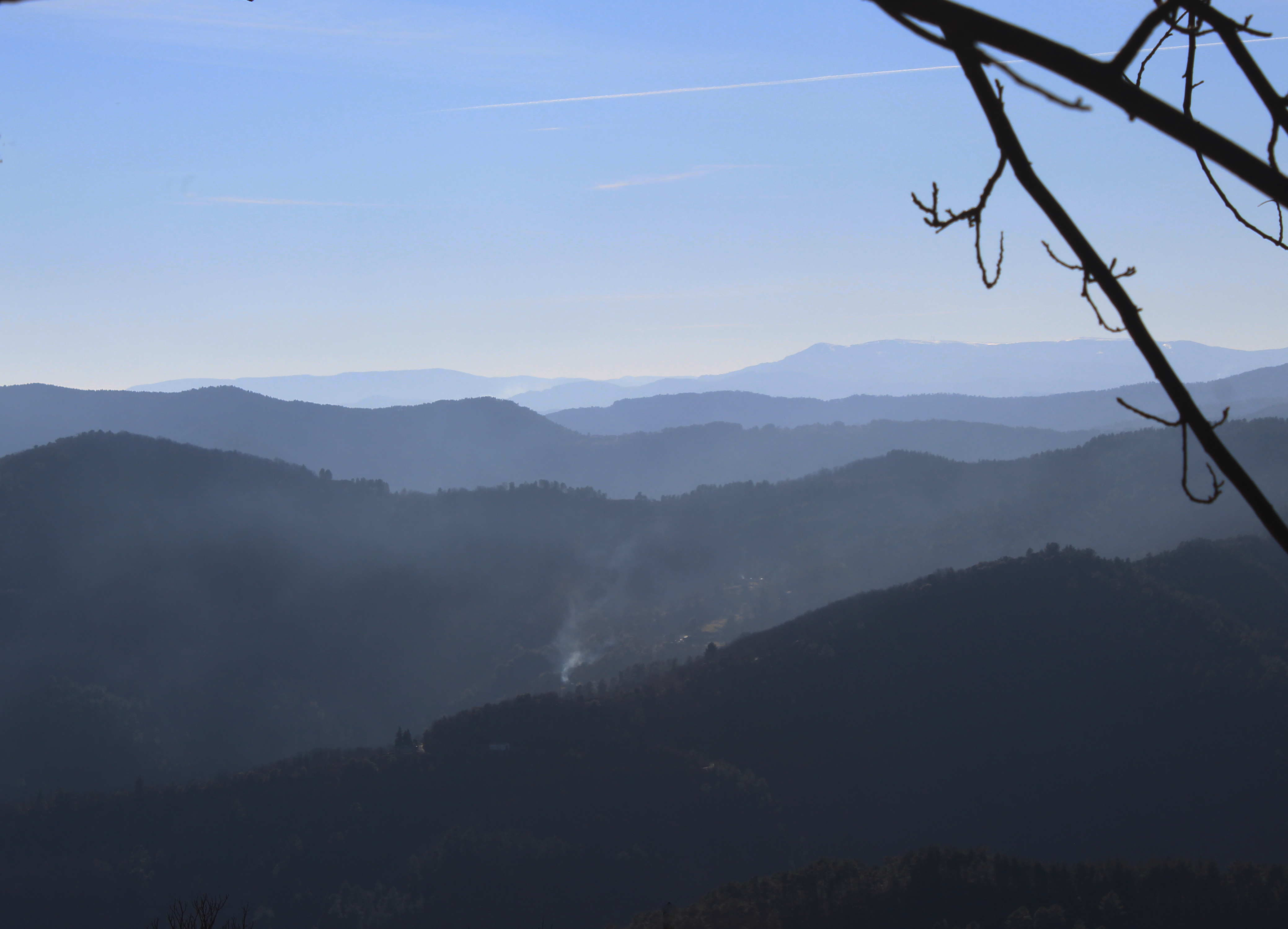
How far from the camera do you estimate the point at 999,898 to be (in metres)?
56.1

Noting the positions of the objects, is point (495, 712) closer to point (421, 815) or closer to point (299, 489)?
point (421, 815)

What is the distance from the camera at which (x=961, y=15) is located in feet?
6.31

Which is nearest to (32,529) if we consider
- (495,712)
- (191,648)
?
(191,648)

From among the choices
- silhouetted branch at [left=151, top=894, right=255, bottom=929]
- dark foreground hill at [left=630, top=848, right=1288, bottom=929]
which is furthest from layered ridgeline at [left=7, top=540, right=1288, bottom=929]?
silhouetted branch at [left=151, top=894, right=255, bottom=929]

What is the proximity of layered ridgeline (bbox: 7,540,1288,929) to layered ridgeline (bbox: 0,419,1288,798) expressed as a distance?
42.9m

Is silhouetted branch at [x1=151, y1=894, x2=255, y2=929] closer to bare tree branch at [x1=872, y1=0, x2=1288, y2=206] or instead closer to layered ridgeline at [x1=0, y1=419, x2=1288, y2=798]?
bare tree branch at [x1=872, y1=0, x2=1288, y2=206]

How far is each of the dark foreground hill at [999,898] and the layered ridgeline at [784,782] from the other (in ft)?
2.71

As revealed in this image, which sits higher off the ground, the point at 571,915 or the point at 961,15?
the point at 961,15

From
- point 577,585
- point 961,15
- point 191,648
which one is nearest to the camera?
point 961,15

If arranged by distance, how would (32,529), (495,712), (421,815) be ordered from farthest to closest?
1. (32,529)
2. (495,712)
3. (421,815)

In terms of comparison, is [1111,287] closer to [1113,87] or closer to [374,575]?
[1113,87]

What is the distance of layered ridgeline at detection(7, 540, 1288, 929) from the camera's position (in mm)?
76938

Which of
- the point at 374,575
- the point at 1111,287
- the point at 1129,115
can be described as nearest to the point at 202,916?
the point at 1111,287

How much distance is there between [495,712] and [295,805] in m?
22.1
